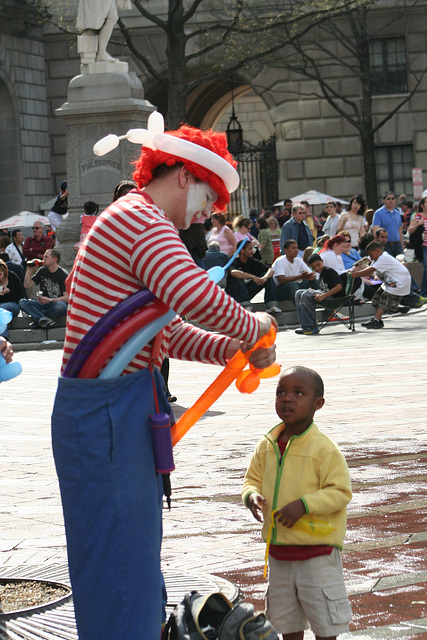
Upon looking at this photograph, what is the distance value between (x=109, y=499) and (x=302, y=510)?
73 cm

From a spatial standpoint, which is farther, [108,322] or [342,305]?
[342,305]

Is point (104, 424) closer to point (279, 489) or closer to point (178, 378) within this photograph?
point (279, 489)

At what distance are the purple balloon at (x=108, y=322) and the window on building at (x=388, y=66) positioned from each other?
31.5 m

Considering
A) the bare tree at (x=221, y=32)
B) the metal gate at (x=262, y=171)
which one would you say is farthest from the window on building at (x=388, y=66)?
the metal gate at (x=262, y=171)

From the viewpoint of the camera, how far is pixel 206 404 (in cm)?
374

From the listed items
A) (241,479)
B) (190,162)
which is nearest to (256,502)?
(190,162)

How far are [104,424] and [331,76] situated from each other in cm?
3134

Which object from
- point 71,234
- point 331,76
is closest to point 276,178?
point 331,76

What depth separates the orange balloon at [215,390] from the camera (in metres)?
3.64

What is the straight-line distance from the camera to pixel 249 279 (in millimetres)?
18047

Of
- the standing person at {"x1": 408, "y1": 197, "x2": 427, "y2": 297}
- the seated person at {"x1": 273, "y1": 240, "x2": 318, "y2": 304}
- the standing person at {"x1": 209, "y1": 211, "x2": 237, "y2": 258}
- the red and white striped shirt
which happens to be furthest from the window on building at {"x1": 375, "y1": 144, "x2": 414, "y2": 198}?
the red and white striped shirt

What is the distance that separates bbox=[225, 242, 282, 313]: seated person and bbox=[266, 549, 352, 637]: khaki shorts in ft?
44.4

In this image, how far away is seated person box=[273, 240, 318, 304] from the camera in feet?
57.2

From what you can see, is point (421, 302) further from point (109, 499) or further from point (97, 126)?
point (109, 499)
